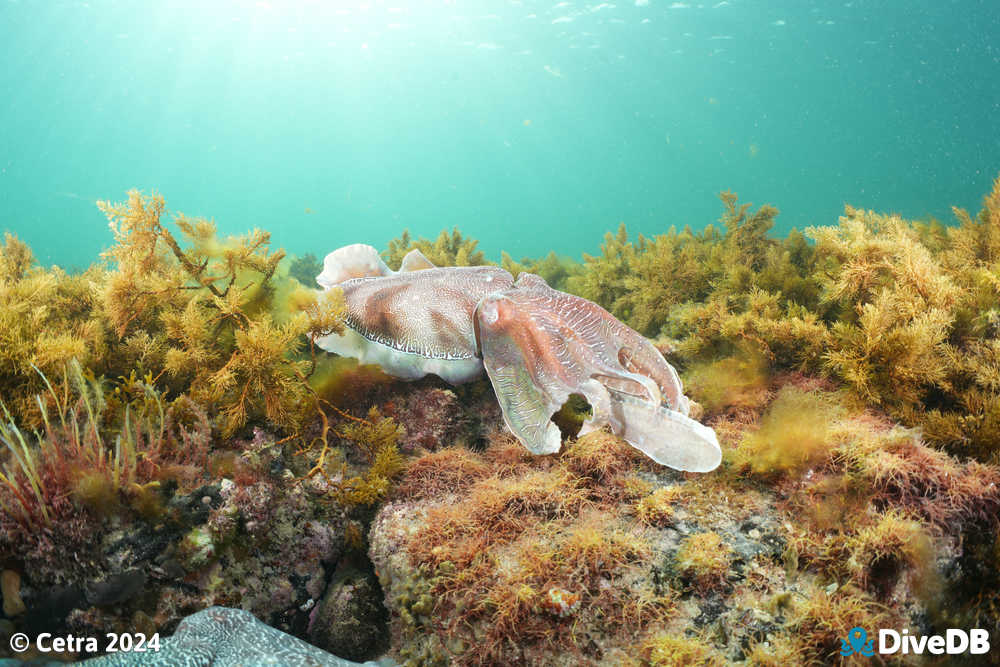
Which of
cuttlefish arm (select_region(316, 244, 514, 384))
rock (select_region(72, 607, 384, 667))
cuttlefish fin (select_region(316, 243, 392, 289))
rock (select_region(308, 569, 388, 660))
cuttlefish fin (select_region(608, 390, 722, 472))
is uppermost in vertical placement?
cuttlefish fin (select_region(316, 243, 392, 289))

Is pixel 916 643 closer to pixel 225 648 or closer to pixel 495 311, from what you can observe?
pixel 495 311

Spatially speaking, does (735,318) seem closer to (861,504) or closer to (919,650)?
(861,504)

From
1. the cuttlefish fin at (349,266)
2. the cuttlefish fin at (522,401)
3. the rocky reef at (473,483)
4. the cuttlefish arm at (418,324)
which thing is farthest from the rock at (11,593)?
the cuttlefish fin at (522,401)

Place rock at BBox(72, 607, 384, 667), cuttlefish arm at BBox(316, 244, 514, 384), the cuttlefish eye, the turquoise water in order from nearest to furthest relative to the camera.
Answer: rock at BBox(72, 607, 384, 667), the cuttlefish eye, cuttlefish arm at BBox(316, 244, 514, 384), the turquoise water

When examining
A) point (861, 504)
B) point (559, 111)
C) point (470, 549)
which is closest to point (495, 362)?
point (470, 549)

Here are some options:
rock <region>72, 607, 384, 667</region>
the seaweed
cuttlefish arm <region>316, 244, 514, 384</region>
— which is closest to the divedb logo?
rock <region>72, 607, 384, 667</region>

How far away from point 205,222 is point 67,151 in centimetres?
9902

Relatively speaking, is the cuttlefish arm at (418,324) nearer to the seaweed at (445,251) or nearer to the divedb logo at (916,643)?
the divedb logo at (916,643)

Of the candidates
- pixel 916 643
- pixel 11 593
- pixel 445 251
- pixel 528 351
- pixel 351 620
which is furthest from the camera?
pixel 445 251

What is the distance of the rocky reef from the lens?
2.14 meters

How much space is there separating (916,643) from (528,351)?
7.51 ft

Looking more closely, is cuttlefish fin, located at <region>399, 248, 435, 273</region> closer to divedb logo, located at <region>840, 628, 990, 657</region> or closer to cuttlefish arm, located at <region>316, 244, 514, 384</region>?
cuttlefish arm, located at <region>316, 244, 514, 384</region>

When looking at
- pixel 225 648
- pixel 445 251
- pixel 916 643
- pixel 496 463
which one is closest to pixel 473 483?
pixel 496 463

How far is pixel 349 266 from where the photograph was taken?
150 inches
